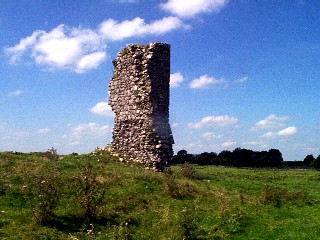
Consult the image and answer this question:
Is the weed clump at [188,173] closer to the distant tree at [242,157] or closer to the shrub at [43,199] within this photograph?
the shrub at [43,199]

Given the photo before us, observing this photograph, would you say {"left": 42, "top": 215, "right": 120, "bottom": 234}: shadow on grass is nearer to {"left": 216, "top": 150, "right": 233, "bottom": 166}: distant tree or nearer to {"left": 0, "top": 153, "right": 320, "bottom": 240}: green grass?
{"left": 0, "top": 153, "right": 320, "bottom": 240}: green grass

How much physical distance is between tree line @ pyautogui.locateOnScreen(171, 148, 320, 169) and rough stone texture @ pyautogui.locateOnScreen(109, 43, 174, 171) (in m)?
35.1

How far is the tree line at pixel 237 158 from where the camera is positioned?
66381 mm

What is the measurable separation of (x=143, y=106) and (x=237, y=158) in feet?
149

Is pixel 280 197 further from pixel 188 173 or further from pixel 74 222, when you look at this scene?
pixel 74 222

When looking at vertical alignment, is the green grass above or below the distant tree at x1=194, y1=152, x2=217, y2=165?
below

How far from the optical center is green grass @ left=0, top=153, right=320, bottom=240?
14859mm

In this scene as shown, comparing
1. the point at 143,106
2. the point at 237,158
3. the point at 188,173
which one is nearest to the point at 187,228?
the point at 188,173

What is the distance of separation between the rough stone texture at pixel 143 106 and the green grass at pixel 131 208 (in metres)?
3.93

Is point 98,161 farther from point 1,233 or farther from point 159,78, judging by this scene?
point 1,233

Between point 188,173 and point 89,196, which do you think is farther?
point 188,173

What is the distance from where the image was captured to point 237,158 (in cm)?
6988

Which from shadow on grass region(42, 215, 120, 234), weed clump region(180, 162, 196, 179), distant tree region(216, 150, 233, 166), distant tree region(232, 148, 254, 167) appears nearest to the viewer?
shadow on grass region(42, 215, 120, 234)

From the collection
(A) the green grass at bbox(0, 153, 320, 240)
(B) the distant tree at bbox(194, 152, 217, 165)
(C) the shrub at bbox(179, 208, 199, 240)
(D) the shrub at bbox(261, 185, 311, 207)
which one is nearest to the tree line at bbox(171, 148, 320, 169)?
(B) the distant tree at bbox(194, 152, 217, 165)
